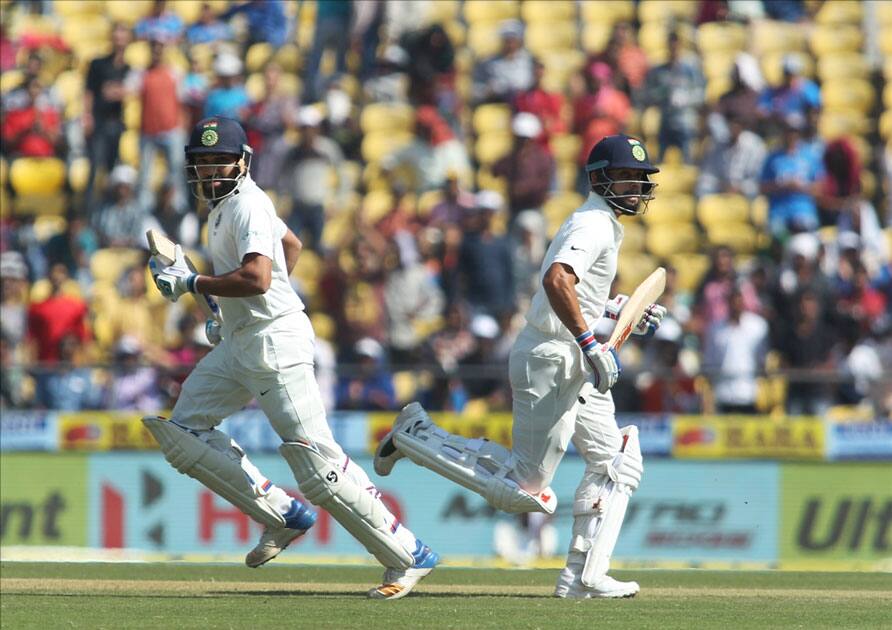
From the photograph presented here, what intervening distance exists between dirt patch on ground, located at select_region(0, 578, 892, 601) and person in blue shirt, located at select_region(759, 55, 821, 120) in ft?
25.0

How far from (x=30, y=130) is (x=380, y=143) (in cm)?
354

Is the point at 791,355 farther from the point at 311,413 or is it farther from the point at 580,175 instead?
the point at 311,413

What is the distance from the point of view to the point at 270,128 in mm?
16672

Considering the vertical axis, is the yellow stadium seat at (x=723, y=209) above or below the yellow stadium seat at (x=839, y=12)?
below

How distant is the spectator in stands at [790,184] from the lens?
15891 millimetres

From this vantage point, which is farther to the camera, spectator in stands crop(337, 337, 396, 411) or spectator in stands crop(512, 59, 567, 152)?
spectator in stands crop(512, 59, 567, 152)

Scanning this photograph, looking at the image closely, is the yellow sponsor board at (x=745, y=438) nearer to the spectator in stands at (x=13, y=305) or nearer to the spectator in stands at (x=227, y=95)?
the spectator in stands at (x=13, y=305)

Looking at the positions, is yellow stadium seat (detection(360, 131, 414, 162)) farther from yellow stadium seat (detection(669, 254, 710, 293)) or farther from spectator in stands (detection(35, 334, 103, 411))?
spectator in stands (detection(35, 334, 103, 411))

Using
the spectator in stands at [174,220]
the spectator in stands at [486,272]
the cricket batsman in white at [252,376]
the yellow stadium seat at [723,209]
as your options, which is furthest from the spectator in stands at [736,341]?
the cricket batsman in white at [252,376]

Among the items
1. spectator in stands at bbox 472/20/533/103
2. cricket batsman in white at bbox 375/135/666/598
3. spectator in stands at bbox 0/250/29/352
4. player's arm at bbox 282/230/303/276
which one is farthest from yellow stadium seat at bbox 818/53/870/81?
player's arm at bbox 282/230/303/276

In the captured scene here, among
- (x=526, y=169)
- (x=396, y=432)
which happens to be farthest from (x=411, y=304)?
(x=396, y=432)

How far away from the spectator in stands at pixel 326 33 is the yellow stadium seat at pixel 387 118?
631 mm

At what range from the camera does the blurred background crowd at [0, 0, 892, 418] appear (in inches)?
555

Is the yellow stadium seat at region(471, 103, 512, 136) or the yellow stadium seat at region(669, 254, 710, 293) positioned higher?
the yellow stadium seat at region(471, 103, 512, 136)
